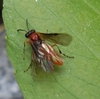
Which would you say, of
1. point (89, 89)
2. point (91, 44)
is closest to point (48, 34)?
point (91, 44)

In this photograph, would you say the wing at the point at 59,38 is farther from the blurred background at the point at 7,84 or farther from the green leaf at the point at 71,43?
the blurred background at the point at 7,84

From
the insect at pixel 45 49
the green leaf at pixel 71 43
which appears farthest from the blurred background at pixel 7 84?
the green leaf at pixel 71 43

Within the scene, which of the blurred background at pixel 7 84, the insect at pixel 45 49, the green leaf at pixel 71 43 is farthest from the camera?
the blurred background at pixel 7 84

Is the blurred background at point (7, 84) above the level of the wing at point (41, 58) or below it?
below

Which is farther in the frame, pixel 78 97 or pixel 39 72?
pixel 39 72

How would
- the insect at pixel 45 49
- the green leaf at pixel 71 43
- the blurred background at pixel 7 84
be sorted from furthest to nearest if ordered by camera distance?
the blurred background at pixel 7 84, the insect at pixel 45 49, the green leaf at pixel 71 43

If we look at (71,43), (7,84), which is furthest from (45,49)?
(7,84)

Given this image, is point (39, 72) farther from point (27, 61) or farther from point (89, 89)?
point (89, 89)

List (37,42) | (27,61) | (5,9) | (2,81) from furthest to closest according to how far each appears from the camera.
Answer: (2,81), (37,42), (27,61), (5,9)
